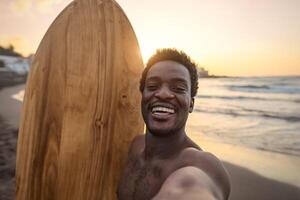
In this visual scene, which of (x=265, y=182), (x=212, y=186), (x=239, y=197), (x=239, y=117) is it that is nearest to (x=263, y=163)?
(x=265, y=182)

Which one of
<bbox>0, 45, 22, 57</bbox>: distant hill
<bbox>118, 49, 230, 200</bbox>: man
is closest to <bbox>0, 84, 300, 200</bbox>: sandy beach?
<bbox>0, 45, 22, 57</bbox>: distant hill

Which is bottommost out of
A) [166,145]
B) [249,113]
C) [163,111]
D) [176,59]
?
[249,113]

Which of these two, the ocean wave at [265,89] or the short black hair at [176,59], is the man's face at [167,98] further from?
the ocean wave at [265,89]

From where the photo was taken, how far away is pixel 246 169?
12.6 ft

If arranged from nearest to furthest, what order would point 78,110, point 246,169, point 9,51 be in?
point 78,110 → point 246,169 → point 9,51

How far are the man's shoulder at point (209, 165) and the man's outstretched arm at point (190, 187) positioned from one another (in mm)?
41

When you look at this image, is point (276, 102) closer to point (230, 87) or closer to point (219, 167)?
point (230, 87)

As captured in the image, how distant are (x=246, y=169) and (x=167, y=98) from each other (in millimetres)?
2847

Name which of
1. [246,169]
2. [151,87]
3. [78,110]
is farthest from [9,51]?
[151,87]

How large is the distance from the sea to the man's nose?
3.60 m

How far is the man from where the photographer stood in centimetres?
116

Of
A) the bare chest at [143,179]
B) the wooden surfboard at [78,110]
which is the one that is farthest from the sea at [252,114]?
the bare chest at [143,179]

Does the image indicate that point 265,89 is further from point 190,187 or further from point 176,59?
point 190,187

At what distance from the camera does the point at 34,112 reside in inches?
62.1
